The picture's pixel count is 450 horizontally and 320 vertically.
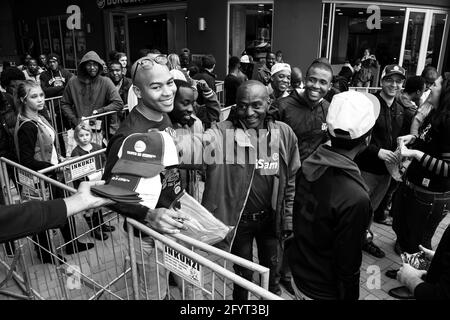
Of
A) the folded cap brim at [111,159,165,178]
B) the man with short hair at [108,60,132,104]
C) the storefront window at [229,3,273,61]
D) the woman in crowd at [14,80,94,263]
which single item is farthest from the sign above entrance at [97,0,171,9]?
the folded cap brim at [111,159,165,178]

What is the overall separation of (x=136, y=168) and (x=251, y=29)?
1158 cm

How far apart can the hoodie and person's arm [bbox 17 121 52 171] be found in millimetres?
2843

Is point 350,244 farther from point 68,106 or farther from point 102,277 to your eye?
point 68,106

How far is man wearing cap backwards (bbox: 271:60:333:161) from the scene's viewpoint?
141 inches

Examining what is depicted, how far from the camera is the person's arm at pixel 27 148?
3700 millimetres

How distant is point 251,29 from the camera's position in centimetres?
1233

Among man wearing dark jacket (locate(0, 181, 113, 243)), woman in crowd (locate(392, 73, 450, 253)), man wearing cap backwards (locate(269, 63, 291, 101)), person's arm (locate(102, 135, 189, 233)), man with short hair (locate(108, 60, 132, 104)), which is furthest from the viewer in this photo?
man with short hair (locate(108, 60, 132, 104))

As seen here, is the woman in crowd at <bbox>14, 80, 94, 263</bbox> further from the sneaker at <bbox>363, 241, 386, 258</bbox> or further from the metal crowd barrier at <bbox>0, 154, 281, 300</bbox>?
the sneaker at <bbox>363, 241, 386, 258</bbox>

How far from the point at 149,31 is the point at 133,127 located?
1594 centimetres

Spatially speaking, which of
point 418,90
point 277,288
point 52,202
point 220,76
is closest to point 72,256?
point 277,288

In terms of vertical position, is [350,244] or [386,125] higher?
[386,125]

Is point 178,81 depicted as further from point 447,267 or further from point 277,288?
point 447,267

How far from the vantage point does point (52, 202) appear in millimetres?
1707

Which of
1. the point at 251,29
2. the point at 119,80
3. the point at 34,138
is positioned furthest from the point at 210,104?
the point at 251,29
